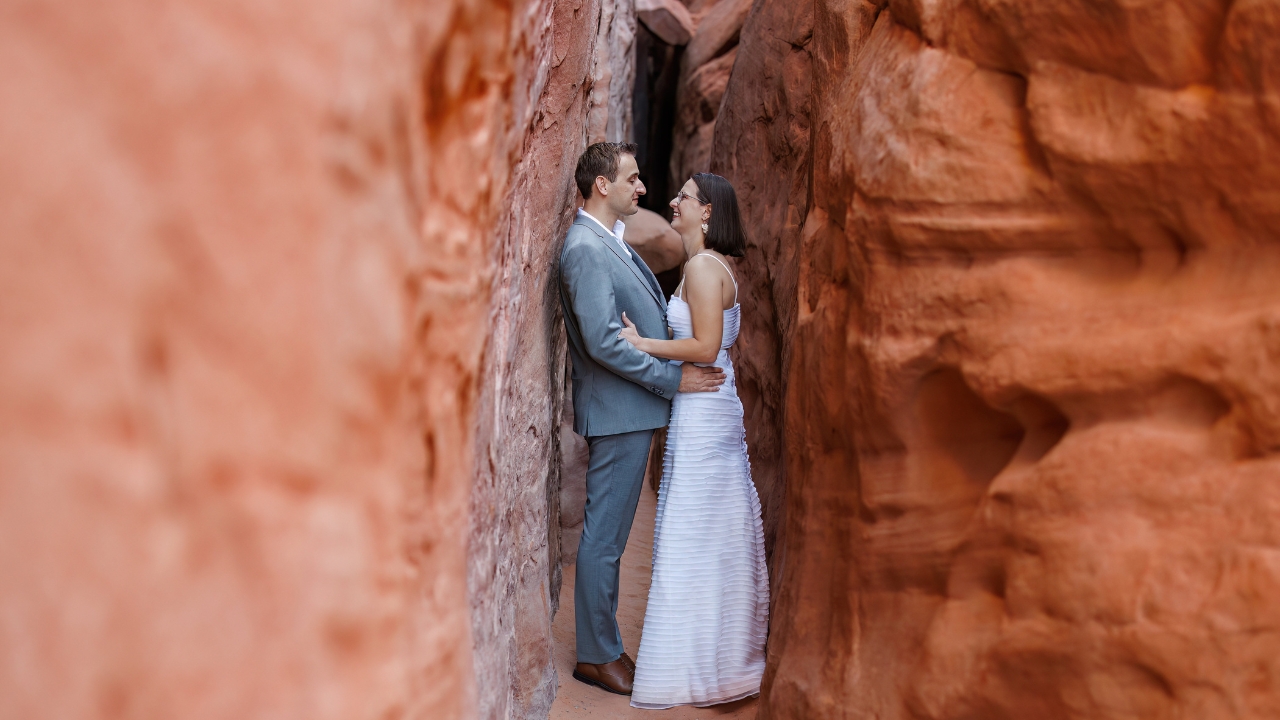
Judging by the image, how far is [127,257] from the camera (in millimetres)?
1197

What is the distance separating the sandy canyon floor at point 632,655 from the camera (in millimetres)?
3787

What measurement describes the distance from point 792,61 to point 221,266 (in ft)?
14.9

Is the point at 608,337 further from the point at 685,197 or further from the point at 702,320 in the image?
the point at 685,197

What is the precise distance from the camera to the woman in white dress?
12.6 ft

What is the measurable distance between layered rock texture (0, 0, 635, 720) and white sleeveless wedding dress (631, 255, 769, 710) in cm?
234

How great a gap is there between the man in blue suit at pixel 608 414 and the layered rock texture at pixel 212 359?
234 centimetres

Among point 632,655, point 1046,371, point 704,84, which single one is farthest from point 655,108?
point 1046,371

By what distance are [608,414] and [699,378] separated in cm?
43

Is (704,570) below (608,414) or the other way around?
below

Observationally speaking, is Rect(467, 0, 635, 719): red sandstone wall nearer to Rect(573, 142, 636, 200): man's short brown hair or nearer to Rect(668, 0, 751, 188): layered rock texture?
Rect(573, 142, 636, 200): man's short brown hair

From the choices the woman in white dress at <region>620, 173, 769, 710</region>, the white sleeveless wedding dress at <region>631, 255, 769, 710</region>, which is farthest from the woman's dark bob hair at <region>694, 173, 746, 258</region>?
the white sleeveless wedding dress at <region>631, 255, 769, 710</region>

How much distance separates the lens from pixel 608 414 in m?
3.96

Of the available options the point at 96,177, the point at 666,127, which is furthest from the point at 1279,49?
the point at 666,127

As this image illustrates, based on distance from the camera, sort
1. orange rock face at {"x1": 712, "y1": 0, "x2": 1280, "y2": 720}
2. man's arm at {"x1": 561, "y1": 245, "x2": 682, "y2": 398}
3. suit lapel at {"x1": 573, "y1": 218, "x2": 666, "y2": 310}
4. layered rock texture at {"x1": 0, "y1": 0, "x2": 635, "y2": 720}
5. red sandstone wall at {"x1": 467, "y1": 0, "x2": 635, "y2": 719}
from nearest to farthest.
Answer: layered rock texture at {"x1": 0, "y1": 0, "x2": 635, "y2": 720}, orange rock face at {"x1": 712, "y1": 0, "x2": 1280, "y2": 720}, red sandstone wall at {"x1": 467, "y1": 0, "x2": 635, "y2": 719}, man's arm at {"x1": 561, "y1": 245, "x2": 682, "y2": 398}, suit lapel at {"x1": 573, "y1": 218, "x2": 666, "y2": 310}
